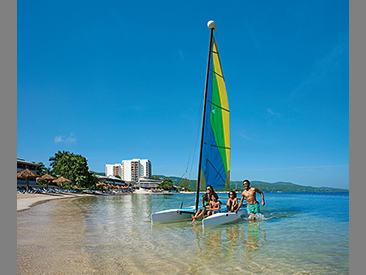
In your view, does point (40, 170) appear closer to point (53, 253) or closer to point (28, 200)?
point (28, 200)

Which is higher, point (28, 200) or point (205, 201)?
point (205, 201)

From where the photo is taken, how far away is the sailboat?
10.7 m

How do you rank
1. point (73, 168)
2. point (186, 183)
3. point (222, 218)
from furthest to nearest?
point (73, 168)
point (186, 183)
point (222, 218)

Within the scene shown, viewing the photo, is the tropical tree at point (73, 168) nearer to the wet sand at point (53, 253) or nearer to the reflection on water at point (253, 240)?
the wet sand at point (53, 253)

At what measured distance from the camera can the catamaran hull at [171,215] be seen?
9.89 metres

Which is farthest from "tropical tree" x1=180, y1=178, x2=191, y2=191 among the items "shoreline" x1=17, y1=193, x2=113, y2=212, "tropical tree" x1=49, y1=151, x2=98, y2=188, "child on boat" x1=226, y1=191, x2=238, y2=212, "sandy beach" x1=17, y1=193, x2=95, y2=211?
"tropical tree" x1=49, y1=151, x2=98, y2=188

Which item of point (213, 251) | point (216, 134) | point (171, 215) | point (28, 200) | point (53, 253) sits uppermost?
point (216, 134)

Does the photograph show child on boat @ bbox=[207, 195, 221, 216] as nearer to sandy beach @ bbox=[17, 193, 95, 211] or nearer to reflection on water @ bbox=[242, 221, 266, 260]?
reflection on water @ bbox=[242, 221, 266, 260]

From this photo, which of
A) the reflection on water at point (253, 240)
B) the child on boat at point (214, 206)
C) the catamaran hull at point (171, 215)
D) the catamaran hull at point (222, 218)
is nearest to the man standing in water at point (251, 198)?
the catamaran hull at point (222, 218)

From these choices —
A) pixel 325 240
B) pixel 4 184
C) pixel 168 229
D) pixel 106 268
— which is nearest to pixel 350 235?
pixel 325 240

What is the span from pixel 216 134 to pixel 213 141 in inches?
17.0

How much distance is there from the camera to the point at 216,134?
40.0ft

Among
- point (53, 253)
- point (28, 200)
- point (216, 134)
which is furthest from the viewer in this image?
point (28, 200)

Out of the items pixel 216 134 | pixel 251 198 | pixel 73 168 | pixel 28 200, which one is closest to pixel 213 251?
pixel 251 198
